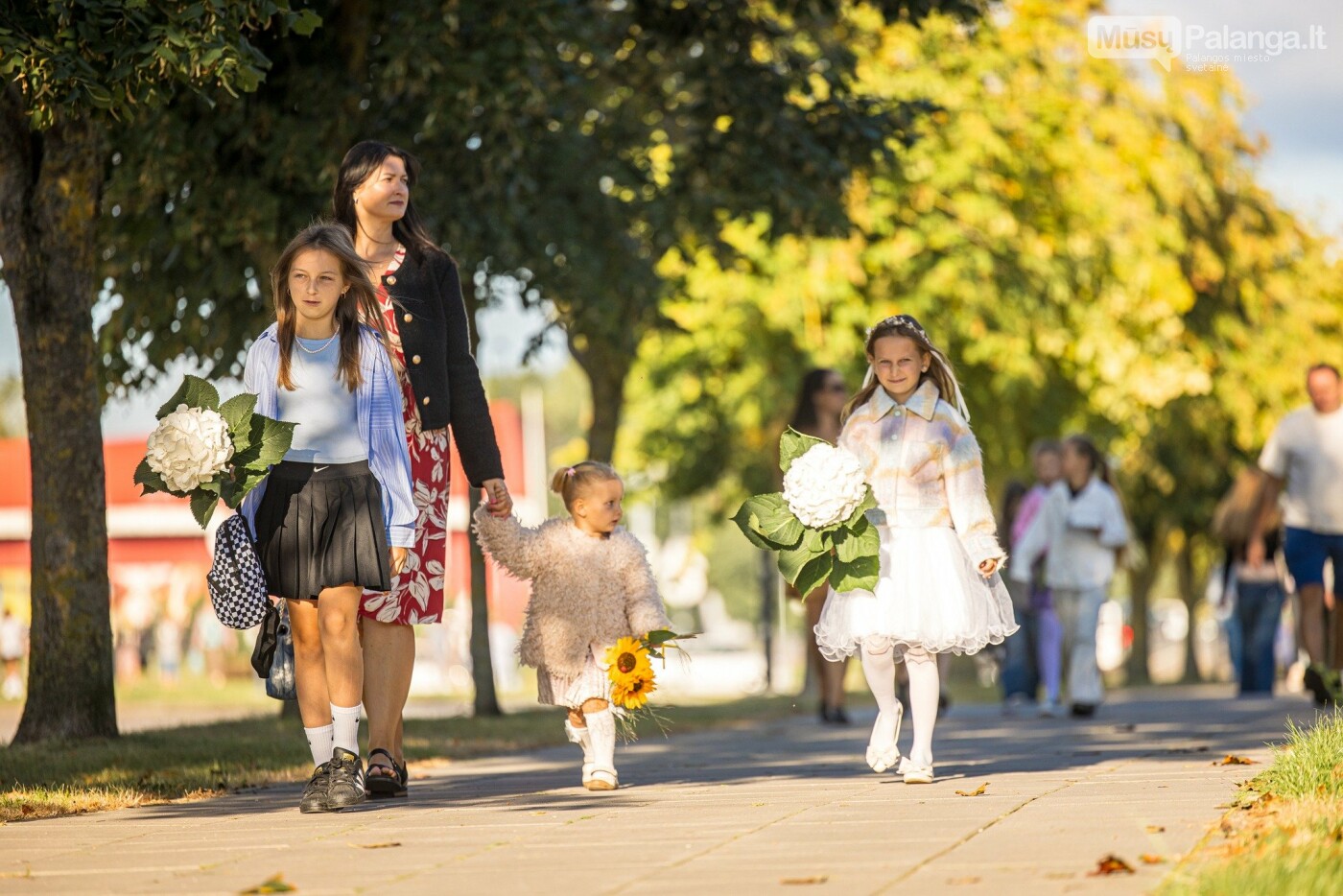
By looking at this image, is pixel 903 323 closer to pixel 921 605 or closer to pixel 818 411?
pixel 921 605

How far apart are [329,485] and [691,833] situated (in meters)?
1.95

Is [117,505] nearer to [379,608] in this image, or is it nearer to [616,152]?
[616,152]

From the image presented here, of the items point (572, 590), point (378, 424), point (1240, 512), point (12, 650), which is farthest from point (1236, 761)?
point (12, 650)

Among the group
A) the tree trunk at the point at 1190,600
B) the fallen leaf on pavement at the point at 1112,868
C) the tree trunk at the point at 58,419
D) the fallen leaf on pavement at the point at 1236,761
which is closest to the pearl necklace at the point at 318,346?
the tree trunk at the point at 58,419

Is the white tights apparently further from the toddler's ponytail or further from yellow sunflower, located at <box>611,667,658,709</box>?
the toddler's ponytail

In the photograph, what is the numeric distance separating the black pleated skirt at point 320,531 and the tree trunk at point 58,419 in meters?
3.18

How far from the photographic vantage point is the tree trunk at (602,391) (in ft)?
56.7

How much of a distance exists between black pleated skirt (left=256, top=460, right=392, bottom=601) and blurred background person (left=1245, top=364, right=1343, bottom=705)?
300 inches

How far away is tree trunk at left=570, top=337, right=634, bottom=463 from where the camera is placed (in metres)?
17.3

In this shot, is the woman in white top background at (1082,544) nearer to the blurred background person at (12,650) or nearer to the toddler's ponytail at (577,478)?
the toddler's ponytail at (577,478)

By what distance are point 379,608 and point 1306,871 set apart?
3.97 m

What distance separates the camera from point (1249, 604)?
1647cm

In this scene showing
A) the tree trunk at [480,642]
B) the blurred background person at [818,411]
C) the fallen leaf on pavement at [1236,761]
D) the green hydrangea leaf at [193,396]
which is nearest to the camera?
the green hydrangea leaf at [193,396]

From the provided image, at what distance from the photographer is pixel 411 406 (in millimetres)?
7477
